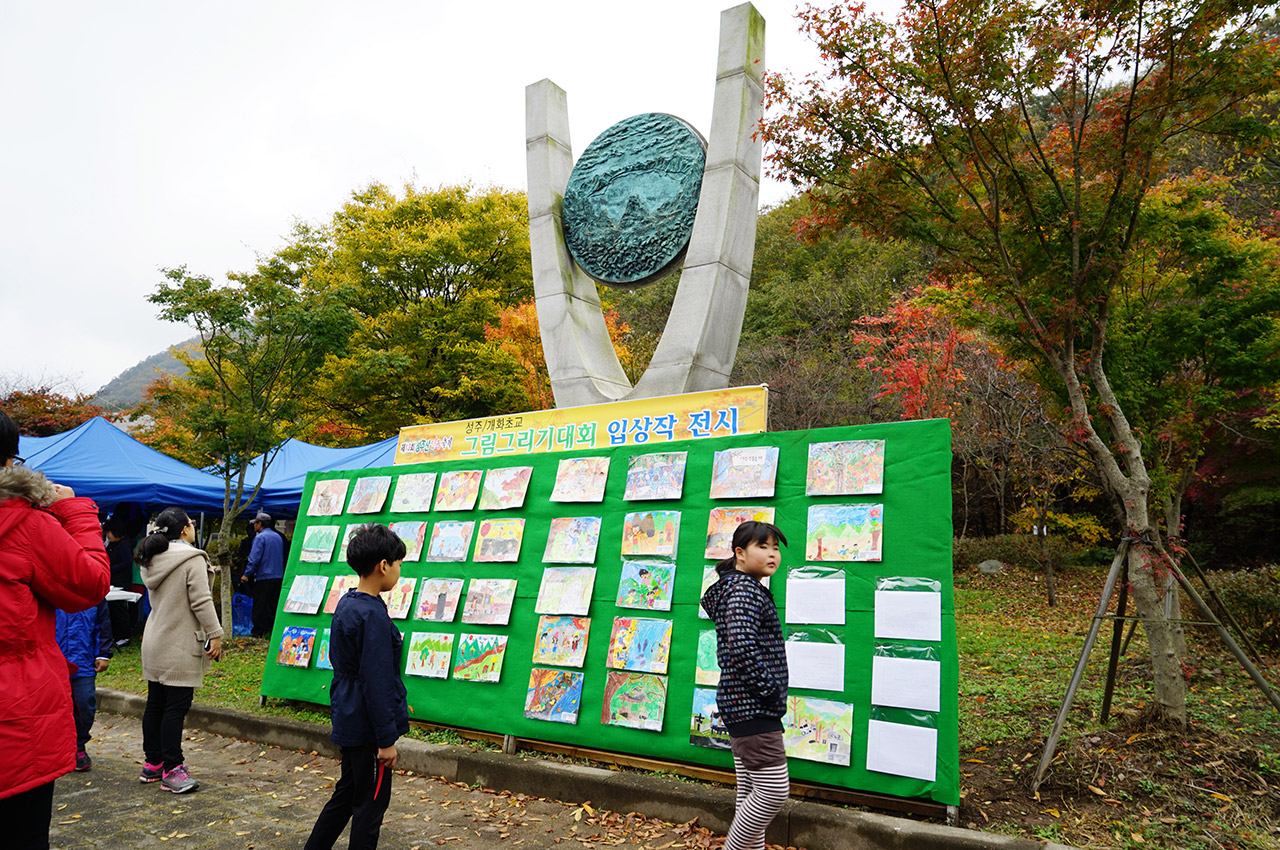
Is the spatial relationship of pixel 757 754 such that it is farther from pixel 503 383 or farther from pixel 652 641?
pixel 503 383

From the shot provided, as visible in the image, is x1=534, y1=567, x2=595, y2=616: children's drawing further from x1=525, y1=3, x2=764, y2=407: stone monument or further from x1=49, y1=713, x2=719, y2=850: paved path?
x1=525, y1=3, x2=764, y2=407: stone monument

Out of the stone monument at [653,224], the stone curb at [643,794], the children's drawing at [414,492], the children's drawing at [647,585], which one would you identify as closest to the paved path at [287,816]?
the stone curb at [643,794]

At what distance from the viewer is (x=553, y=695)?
5.14 meters

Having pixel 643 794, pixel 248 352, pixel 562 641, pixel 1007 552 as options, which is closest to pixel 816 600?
pixel 643 794

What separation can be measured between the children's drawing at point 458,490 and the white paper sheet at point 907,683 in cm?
358

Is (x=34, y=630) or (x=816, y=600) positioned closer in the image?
(x=34, y=630)

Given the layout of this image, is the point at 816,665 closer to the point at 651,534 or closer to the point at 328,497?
the point at 651,534

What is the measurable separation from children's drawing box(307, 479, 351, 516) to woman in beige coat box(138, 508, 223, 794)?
2.00 m

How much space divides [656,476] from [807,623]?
5.07 feet

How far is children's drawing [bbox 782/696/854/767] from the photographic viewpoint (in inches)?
158

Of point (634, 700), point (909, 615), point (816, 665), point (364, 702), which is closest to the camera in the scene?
point (364, 702)

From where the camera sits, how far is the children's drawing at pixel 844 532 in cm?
427

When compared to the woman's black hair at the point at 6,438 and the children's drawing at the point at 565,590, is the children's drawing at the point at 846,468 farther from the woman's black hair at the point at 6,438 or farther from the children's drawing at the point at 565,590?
the woman's black hair at the point at 6,438

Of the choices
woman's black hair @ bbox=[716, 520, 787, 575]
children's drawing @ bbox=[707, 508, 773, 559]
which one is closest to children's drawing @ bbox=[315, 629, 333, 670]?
children's drawing @ bbox=[707, 508, 773, 559]
